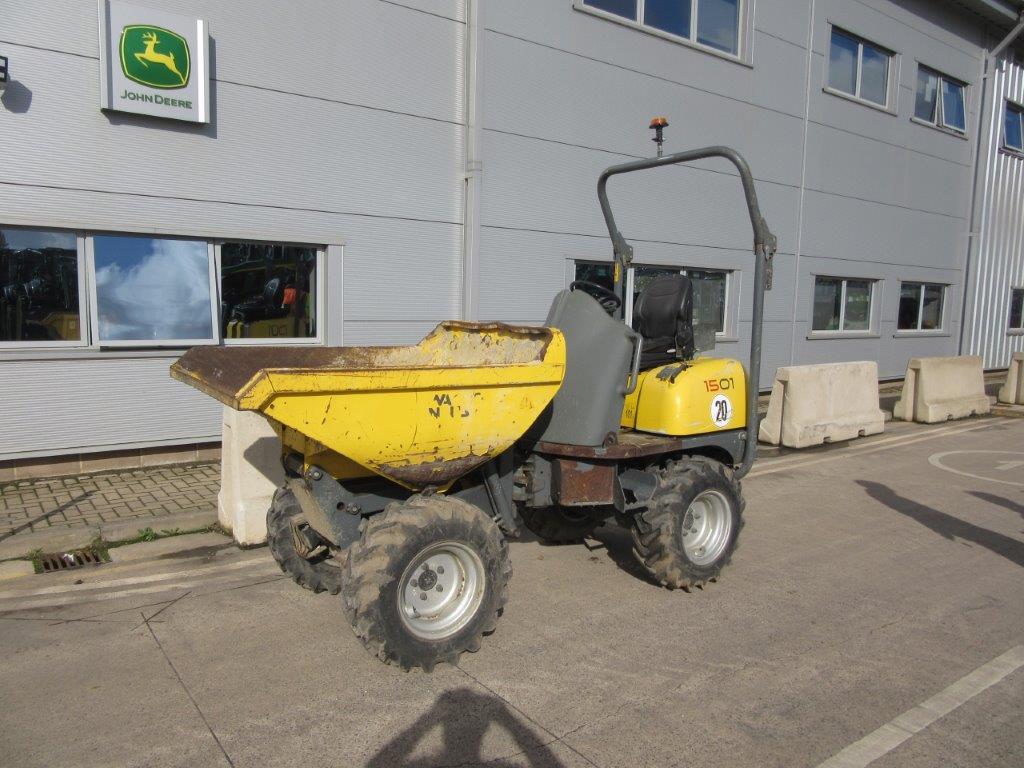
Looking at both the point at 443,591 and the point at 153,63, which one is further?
the point at 153,63

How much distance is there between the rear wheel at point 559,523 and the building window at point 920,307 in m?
12.8

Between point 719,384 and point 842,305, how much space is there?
10977 mm

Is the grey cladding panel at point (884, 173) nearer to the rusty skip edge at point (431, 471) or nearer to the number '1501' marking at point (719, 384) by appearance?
the number '1501' marking at point (719, 384)

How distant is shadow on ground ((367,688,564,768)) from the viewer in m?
3.02

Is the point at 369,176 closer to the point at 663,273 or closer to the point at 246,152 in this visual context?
the point at 246,152

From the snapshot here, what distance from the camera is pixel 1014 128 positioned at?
18.6m

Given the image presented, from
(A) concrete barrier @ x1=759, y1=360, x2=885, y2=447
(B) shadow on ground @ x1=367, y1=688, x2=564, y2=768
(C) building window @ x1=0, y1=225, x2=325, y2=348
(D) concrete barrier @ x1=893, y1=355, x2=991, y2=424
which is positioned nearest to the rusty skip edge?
(B) shadow on ground @ x1=367, y1=688, x2=564, y2=768

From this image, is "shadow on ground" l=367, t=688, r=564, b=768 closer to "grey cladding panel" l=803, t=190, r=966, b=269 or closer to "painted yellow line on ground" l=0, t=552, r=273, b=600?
"painted yellow line on ground" l=0, t=552, r=273, b=600

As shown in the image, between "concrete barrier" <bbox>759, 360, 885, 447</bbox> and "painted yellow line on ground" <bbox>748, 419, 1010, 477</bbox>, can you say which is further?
"concrete barrier" <bbox>759, 360, 885, 447</bbox>

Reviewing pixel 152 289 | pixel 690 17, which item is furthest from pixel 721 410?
pixel 690 17

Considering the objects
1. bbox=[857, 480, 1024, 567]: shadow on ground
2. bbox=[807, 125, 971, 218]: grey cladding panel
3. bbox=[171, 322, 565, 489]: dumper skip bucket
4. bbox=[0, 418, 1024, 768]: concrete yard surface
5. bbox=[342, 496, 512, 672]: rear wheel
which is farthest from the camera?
bbox=[807, 125, 971, 218]: grey cladding panel

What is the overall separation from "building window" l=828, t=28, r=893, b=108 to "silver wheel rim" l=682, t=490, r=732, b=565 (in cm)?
1173

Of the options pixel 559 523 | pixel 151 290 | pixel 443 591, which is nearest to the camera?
pixel 443 591

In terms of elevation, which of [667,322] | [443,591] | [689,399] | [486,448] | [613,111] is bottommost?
[443,591]
